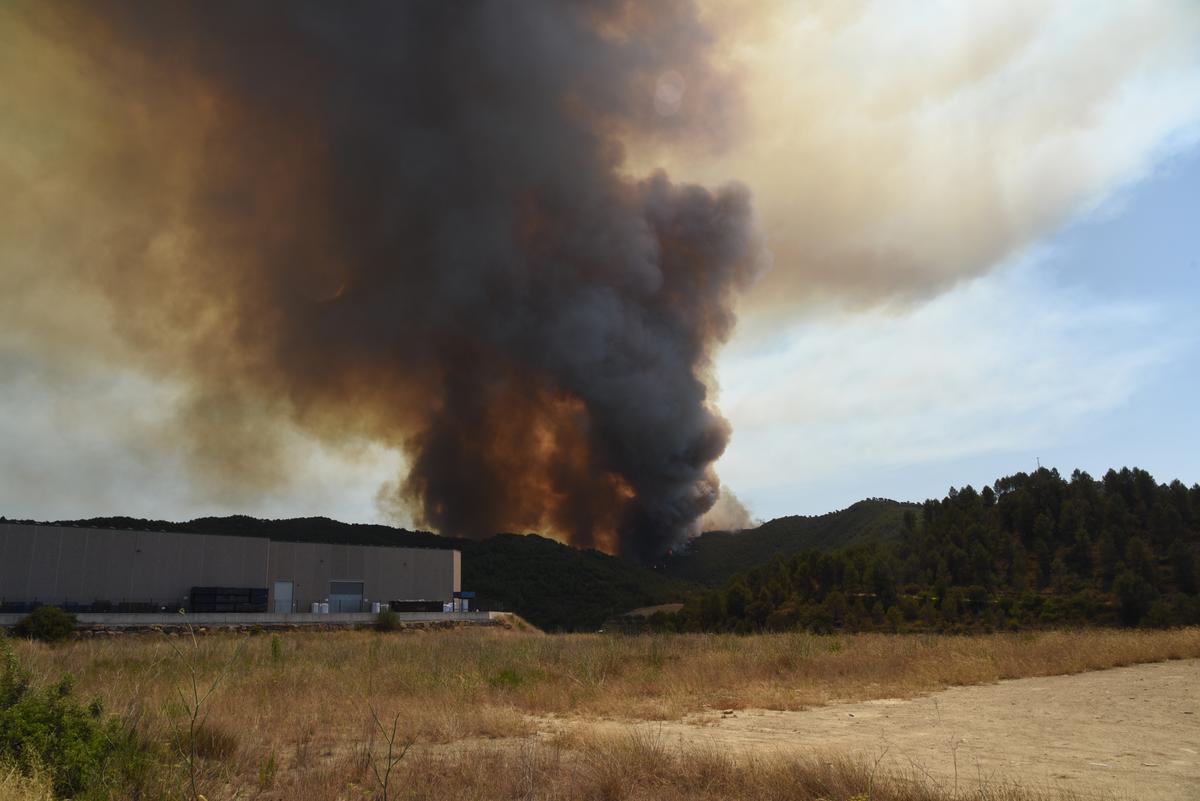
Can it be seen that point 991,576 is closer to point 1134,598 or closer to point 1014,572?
point 1014,572

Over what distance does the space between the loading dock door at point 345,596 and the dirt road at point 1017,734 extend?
201 ft

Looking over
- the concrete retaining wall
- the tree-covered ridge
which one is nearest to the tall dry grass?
the concrete retaining wall

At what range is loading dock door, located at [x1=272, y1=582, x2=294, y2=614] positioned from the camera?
214ft

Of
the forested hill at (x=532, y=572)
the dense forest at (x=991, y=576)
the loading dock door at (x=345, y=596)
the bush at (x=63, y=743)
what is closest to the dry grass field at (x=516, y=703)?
the bush at (x=63, y=743)

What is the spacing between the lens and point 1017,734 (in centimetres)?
1174

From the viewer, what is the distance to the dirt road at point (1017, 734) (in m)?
8.61

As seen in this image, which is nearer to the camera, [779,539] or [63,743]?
[63,743]

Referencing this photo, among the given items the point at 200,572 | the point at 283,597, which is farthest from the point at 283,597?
the point at 200,572

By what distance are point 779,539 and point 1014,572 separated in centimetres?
8195

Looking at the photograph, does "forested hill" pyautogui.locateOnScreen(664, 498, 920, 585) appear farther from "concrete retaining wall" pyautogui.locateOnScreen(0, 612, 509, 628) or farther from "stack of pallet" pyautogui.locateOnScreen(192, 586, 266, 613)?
"stack of pallet" pyautogui.locateOnScreen(192, 586, 266, 613)

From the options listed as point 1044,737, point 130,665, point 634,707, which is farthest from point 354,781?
point 130,665

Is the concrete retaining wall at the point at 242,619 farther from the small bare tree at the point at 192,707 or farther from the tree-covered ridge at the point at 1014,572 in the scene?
the small bare tree at the point at 192,707

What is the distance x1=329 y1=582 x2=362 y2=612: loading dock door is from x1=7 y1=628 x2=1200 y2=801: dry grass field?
44927mm

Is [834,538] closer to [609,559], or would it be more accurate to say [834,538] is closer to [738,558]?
[738,558]
